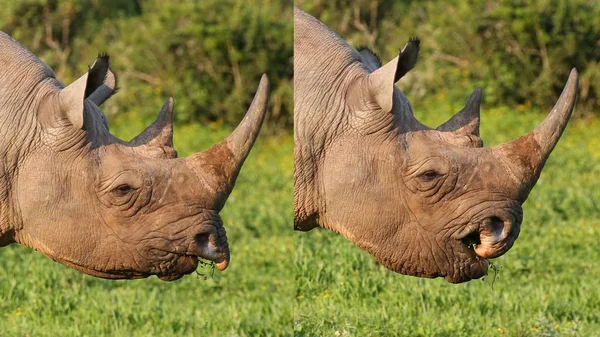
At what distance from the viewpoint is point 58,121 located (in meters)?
3.49

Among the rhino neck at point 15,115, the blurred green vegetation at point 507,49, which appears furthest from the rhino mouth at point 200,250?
the blurred green vegetation at point 507,49

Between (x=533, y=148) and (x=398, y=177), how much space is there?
0.40 m

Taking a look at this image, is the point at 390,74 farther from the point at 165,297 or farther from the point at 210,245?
the point at 165,297

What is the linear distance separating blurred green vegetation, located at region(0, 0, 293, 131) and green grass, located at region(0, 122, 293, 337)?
278cm

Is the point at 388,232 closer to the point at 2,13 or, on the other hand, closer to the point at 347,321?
the point at 347,321

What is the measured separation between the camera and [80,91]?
11.0 feet

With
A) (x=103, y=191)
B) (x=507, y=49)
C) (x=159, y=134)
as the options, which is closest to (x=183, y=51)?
(x=507, y=49)

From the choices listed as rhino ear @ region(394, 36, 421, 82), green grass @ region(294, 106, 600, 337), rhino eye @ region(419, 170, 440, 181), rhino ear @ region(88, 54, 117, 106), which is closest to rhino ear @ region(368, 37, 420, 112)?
rhino ear @ region(394, 36, 421, 82)

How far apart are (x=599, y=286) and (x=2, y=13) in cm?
633

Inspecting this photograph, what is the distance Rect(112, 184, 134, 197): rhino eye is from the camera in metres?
3.45

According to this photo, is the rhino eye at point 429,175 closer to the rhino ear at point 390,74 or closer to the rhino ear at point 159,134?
the rhino ear at point 390,74

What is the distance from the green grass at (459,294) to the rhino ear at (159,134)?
996mm

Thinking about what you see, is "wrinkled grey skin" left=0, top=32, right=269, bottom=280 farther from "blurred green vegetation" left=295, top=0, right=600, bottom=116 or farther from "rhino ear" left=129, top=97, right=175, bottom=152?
"blurred green vegetation" left=295, top=0, right=600, bottom=116

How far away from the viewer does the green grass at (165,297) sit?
18.2ft
